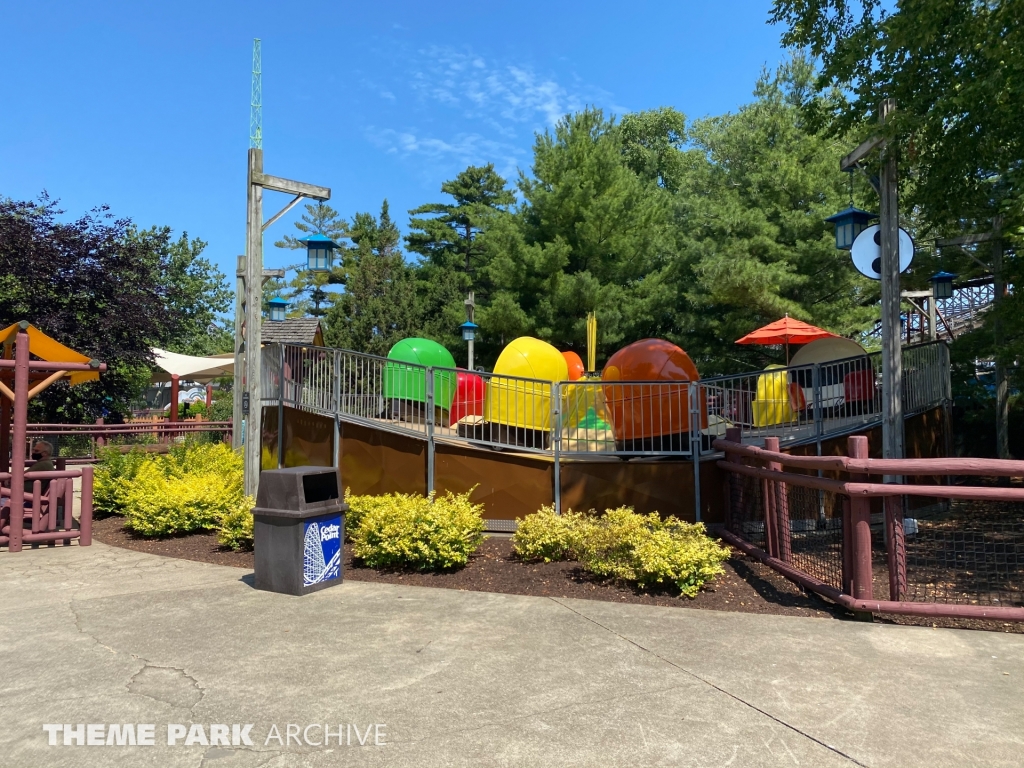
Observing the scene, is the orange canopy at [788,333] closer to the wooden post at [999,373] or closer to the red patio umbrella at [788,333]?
the red patio umbrella at [788,333]

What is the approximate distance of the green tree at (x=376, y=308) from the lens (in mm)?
29391

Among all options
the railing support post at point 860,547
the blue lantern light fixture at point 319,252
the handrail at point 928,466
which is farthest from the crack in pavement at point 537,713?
the blue lantern light fixture at point 319,252

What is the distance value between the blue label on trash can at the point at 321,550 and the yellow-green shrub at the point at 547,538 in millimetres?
1872

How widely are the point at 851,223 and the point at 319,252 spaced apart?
704 cm

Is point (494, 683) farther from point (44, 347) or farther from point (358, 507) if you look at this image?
point (44, 347)

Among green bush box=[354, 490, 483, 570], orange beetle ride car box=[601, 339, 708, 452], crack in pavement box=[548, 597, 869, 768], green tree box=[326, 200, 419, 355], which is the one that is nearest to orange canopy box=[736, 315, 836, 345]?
orange beetle ride car box=[601, 339, 708, 452]

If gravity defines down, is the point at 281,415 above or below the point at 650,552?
above

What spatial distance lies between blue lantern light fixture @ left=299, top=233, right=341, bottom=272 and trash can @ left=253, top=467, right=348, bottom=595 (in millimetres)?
4173

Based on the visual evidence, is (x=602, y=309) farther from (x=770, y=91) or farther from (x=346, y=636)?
(x=346, y=636)

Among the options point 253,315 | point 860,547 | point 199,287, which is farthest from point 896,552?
point 199,287

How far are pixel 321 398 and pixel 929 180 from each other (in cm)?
828

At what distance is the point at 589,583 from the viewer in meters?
6.48

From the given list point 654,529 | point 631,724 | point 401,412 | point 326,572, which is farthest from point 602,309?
point 631,724

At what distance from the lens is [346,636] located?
4934 millimetres
